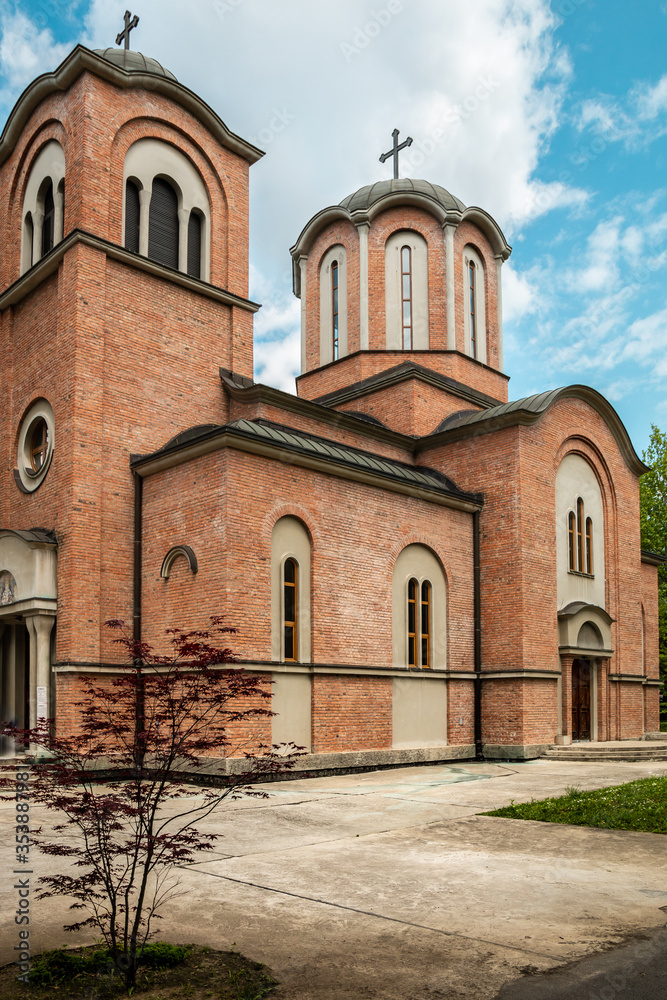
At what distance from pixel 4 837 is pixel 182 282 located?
39.7 ft

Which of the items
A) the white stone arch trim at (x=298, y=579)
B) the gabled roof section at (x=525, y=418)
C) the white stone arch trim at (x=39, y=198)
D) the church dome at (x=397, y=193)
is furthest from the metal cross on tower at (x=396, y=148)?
the white stone arch trim at (x=298, y=579)

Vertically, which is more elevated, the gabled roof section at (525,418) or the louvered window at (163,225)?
the louvered window at (163,225)

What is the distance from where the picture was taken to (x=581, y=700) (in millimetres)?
21516

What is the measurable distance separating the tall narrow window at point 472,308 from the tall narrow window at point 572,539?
6118 millimetres

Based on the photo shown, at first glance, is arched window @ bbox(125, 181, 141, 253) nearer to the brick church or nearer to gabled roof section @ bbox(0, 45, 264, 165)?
the brick church

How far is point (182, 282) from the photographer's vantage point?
60.1 ft

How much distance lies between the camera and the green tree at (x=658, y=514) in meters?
36.2

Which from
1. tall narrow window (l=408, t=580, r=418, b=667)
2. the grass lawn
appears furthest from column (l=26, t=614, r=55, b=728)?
the grass lawn

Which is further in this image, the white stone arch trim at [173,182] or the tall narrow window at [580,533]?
the tall narrow window at [580,533]

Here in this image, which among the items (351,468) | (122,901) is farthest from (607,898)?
(351,468)

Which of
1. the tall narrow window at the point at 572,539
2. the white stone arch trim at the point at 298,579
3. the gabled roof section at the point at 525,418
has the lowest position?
the white stone arch trim at the point at 298,579

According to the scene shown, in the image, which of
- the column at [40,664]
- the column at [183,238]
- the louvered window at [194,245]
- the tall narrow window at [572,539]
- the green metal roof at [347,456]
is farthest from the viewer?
the tall narrow window at [572,539]

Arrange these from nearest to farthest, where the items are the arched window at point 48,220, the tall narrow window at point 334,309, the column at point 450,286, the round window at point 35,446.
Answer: the round window at point 35,446
the arched window at point 48,220
the column at point 450,286
the tall narrow window at point 334,309

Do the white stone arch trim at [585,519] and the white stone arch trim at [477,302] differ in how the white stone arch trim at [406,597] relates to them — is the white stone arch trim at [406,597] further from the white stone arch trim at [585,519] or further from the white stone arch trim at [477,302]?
the white stone arch trim at [477,302]
